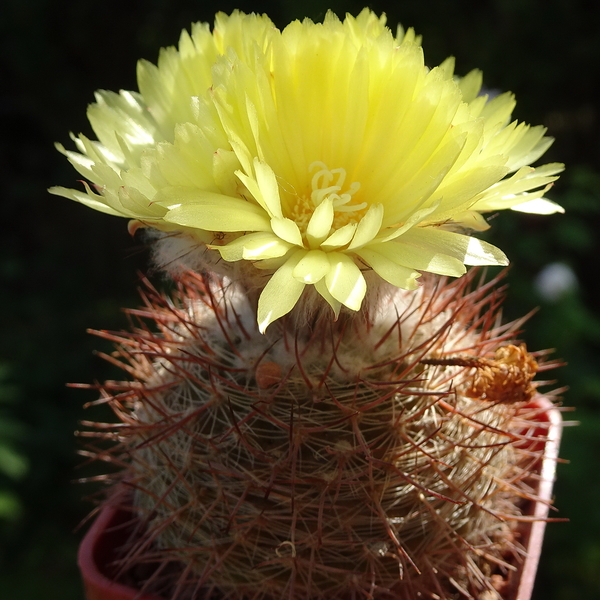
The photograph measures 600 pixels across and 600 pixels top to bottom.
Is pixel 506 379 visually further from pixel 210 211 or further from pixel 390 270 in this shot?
pixel 210 211

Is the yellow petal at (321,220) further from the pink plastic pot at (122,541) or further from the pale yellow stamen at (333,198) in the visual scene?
the pink plastic pot at (122,541)

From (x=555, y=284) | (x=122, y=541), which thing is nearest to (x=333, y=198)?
(x=122, y=541)

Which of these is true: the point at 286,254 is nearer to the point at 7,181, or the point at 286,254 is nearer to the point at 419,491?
the point at 419,491

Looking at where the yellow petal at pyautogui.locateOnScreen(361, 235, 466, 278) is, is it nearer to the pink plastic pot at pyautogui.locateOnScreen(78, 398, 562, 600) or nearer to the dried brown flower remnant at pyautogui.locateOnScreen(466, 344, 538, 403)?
the dried brown flower remnant at pyautogui.locateOnScreen(466, 344, 538, 403)

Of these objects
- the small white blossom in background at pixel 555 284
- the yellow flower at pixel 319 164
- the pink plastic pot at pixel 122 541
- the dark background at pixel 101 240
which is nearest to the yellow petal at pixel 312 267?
the yellow flower at pixel 319 164

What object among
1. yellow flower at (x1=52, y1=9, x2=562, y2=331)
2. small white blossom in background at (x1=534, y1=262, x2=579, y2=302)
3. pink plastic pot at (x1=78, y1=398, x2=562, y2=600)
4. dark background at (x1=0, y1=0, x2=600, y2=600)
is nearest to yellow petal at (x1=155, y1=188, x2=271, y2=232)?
yellow flower at (x1=52, y1=9, x2=562, y2=331)

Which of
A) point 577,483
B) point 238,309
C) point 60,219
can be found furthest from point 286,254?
point 60,219
